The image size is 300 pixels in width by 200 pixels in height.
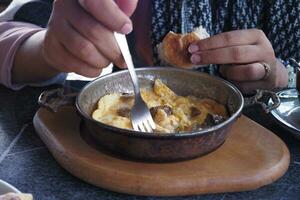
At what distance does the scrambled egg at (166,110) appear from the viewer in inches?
35.2

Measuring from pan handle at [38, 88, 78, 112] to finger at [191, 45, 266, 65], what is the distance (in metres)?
0.26

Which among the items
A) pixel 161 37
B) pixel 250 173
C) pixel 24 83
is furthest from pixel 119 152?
pixel 161 37

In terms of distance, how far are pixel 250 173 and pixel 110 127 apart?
23 centimetres

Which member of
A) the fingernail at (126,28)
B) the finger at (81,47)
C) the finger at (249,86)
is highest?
the fingernail at (126,28)

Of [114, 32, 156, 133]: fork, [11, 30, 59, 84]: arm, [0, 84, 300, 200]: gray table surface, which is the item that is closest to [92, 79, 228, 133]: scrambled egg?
[114, 32, 156, 133]: fork

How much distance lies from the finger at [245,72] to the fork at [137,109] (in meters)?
0.28

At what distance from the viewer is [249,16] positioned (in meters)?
1.37

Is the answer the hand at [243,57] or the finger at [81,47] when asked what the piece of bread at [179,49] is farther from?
the finger at [81,47]

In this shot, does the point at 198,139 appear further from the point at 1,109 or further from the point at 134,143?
the point at 1,109

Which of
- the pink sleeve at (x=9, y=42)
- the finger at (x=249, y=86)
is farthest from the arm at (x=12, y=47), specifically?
the finger at (x=249, y=86)

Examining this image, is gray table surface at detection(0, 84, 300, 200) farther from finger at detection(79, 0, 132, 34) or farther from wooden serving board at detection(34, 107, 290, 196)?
finger at detection(79, 0, 132, 34)

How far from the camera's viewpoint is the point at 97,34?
90 cm

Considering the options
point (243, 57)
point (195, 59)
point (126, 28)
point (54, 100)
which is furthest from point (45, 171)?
point (243, 57)

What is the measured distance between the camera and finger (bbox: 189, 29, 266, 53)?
40.4 inches
